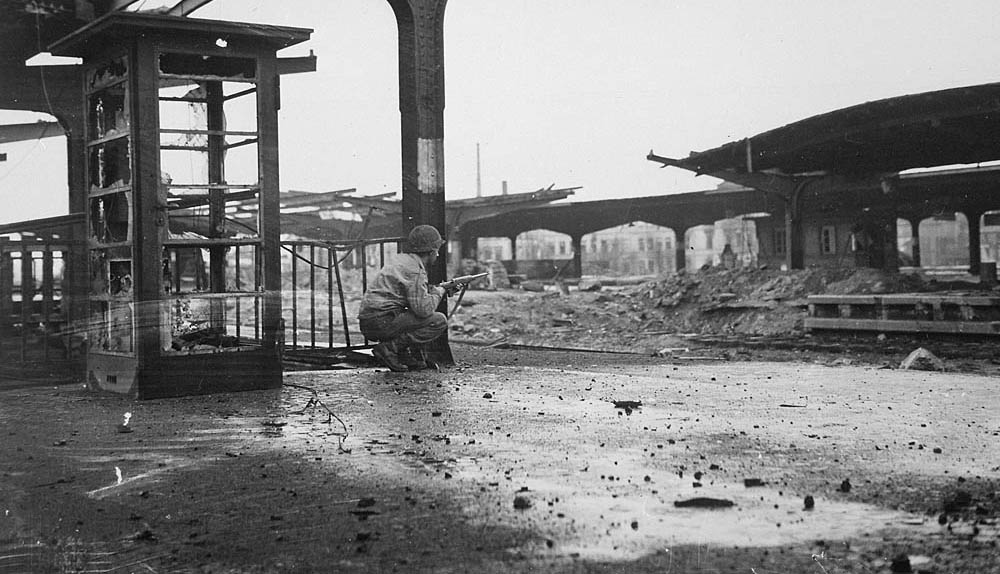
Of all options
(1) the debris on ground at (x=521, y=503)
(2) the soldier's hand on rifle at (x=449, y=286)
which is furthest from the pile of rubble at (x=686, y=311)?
(1) the debris on ground at (x=521, y=503)

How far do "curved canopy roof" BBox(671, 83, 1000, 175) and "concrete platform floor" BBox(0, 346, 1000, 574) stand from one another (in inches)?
384

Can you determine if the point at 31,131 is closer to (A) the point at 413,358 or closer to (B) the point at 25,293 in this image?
(B) the point at 25,293

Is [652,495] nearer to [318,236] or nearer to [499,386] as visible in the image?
[499,386]

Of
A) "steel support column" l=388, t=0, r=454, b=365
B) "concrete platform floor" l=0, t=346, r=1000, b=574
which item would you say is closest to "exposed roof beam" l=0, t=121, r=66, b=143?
"steel support column" l=388, t=0, r=454, b=365

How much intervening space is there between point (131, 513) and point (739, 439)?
3.72 metres

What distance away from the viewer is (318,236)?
35.3 m

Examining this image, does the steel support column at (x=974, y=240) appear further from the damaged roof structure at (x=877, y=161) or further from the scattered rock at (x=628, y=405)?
the scattered rock at (x=628, y=405)

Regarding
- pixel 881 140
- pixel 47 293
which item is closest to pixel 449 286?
pixel 47 293

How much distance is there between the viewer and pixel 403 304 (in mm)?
11062

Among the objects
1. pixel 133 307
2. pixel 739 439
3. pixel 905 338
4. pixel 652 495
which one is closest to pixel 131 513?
pixel 652 495

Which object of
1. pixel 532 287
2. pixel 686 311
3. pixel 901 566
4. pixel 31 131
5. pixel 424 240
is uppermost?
pixel 31 131

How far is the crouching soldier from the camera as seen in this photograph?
35.9ft

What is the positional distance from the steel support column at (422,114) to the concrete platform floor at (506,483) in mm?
3902

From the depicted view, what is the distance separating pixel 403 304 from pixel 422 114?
2.64 meters
